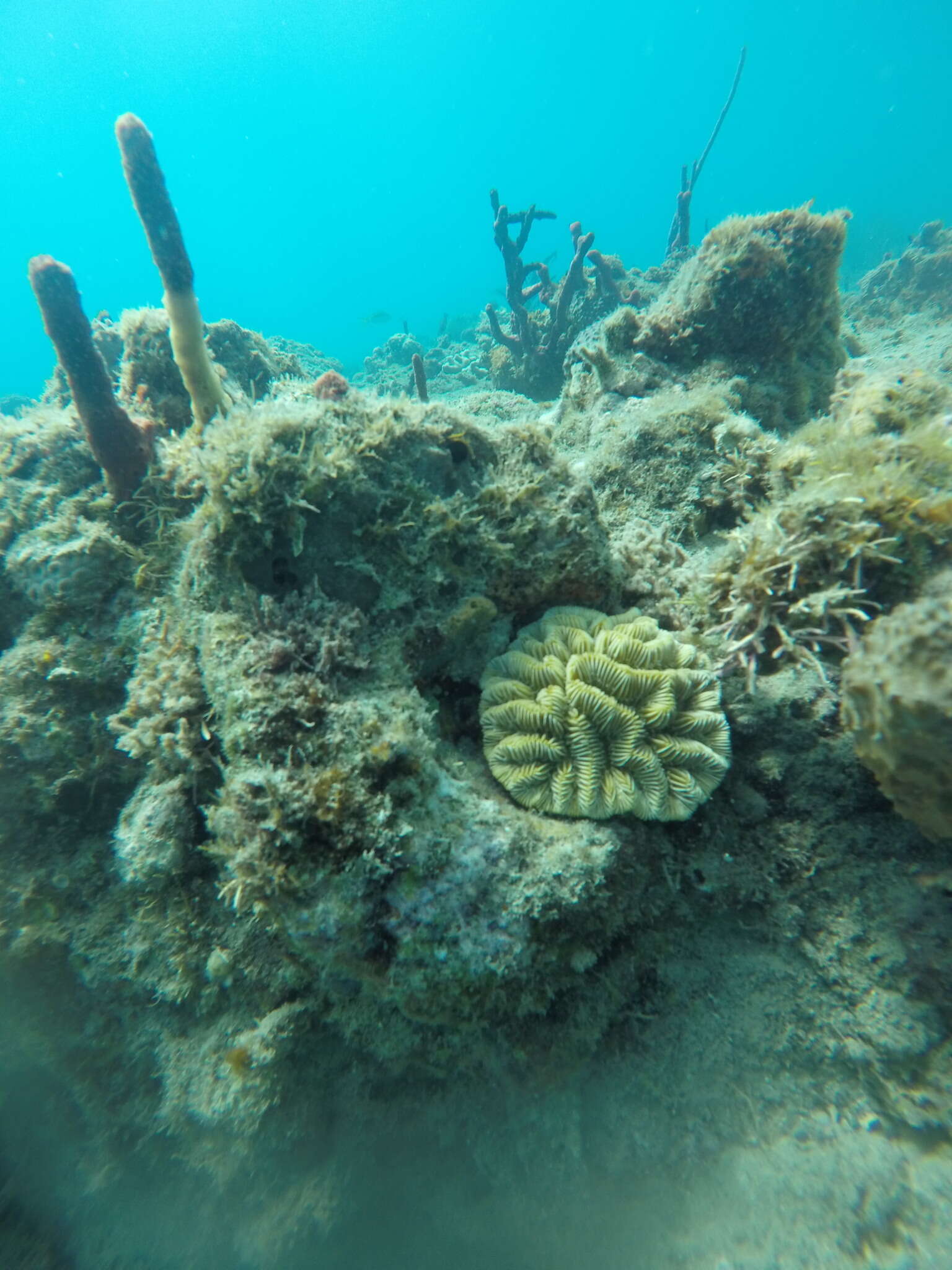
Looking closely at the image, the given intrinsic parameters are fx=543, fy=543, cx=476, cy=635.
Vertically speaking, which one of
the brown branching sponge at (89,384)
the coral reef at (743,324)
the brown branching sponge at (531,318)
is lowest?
the brown branching sponge at (89,384)

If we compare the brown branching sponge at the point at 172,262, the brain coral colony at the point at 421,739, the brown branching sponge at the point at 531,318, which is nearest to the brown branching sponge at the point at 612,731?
the brain coral colony at the point at 421,739

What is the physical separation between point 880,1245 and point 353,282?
140844 millimetres

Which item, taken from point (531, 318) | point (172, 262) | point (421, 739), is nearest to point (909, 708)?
point (421, 739)

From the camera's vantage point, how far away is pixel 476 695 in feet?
11.9

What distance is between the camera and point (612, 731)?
10.1 ft

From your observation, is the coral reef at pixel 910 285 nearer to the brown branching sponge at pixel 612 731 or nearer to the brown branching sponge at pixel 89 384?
the brown branching sponge at pixel 612 731

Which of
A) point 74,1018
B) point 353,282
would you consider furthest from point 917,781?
point 353,282

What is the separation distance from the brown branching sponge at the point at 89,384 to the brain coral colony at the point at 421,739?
0.02 meters

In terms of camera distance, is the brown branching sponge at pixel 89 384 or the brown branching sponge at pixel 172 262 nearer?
the brown branching sponge at pixel 172 262

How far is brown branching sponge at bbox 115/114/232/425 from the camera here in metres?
3.82

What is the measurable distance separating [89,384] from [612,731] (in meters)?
4.72

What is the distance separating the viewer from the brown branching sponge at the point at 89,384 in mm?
4074

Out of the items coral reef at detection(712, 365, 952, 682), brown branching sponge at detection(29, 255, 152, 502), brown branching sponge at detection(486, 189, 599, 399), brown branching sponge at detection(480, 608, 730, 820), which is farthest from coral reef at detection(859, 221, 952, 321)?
brown branching sponge at detection(29, 255, 152, 502)

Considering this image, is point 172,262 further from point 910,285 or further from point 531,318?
point 910,285
